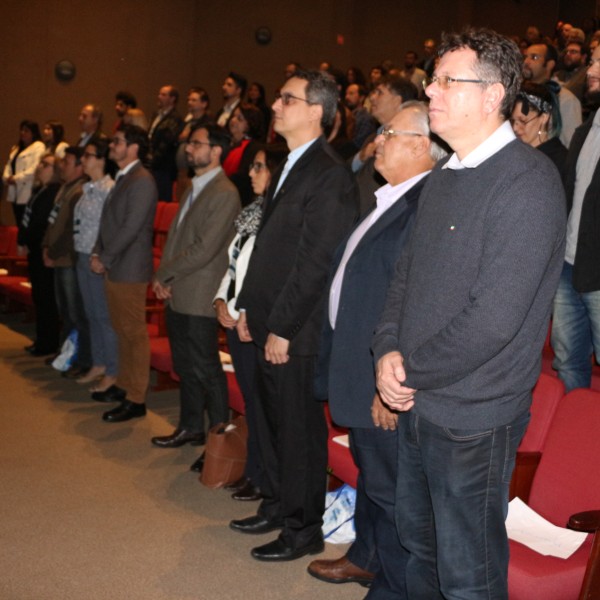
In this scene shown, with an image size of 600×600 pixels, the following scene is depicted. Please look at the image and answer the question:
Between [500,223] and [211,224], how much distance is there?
248 cm

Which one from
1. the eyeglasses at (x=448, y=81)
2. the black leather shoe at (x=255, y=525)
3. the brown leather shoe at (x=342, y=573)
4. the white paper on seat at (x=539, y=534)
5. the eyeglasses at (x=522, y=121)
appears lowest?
the black leather shoe at (x=255, y=525)

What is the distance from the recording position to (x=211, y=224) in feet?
13.6

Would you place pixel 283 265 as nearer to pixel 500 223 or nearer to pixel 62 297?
pixel 500 223

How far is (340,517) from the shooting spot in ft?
10.9

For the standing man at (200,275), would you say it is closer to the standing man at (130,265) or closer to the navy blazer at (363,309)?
the standing man at (130,265)

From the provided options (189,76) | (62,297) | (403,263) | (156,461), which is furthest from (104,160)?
(189,76)

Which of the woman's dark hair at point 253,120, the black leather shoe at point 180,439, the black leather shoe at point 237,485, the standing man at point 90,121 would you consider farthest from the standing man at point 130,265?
the standing man at point 90,121

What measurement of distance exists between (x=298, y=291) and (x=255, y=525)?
99cm

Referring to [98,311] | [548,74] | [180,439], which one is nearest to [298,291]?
[180,439]

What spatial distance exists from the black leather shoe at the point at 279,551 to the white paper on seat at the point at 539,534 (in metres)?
0.83

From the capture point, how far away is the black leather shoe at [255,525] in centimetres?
336

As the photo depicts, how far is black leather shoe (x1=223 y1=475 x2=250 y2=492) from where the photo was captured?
3807mm

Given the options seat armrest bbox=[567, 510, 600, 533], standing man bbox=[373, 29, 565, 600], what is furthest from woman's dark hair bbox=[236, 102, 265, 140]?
seat armrest bbox=[567, 510, 600, 533]

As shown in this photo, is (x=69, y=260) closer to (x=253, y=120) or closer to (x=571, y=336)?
(x=253, y=120)
